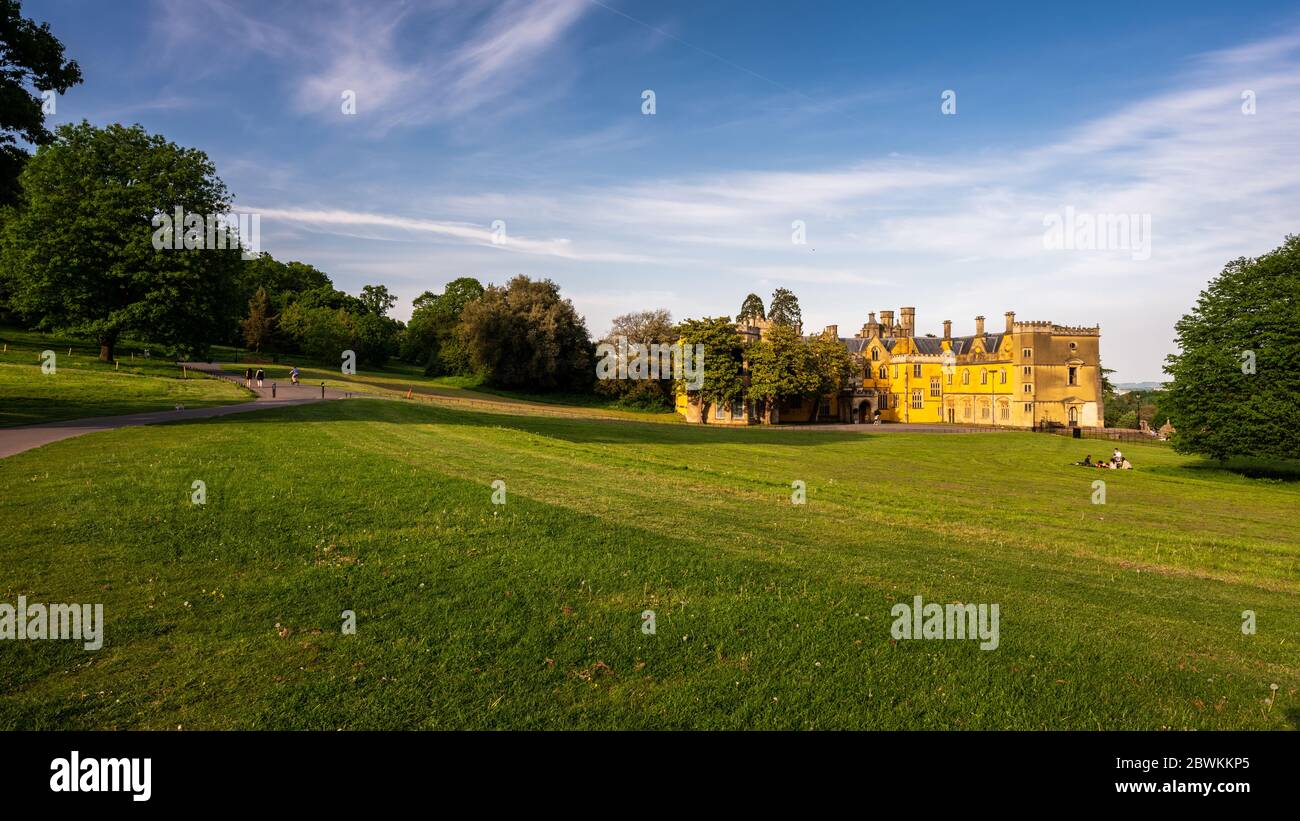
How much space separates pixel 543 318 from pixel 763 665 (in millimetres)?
81383

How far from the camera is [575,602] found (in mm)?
8102

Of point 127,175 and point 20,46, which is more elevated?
point 127,175

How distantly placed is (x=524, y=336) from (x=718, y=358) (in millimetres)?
27895

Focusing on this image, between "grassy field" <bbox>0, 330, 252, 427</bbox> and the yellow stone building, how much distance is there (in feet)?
176

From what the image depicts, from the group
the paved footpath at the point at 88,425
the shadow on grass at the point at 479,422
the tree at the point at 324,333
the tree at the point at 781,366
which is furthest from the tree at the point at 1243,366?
the tree at the point at 324,333

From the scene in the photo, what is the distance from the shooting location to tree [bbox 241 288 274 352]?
91.6 meters

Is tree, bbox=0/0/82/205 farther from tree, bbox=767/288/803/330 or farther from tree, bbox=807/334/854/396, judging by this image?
tree, bbox=767/288/803/330

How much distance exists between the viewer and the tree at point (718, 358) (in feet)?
244

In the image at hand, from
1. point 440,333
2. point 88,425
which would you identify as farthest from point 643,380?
point 88,425

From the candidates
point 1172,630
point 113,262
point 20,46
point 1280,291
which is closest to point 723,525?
point 1172,630

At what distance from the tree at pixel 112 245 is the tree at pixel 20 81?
79.8ft

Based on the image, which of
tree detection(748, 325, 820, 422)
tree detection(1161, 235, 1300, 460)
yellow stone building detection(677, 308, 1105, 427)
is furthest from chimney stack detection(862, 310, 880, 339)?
tree detection(1161, 235, 1300, 460)
